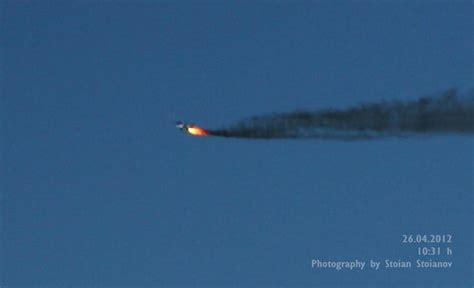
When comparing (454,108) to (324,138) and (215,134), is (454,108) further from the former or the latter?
(215,134)

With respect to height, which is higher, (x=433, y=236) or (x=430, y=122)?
(x=430, y=122)

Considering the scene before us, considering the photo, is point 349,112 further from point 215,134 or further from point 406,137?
point 215,134

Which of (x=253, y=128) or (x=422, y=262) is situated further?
(x=253, y=128)

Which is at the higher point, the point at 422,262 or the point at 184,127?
the point at 184,127

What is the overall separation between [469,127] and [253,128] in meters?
4.53

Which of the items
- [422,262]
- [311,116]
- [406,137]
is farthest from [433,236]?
[311,116]

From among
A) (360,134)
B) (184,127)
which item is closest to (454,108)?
(360,134)

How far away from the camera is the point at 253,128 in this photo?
2447 cm

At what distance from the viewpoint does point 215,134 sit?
24859 mm

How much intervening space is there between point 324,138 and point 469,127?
306cm

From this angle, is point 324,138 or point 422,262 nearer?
point 422,262

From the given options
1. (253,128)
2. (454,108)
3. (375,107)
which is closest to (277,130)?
(253,128)

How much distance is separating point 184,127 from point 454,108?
5.65 meters

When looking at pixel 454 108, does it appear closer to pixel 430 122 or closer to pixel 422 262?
pixel 430 122
